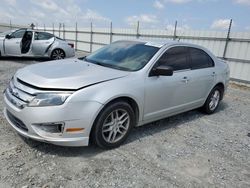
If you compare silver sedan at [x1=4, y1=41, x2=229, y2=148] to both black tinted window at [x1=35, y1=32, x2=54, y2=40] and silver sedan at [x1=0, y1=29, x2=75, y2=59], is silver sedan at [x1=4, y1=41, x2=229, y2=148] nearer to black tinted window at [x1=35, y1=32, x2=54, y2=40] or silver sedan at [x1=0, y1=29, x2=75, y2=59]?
silver sedan at [x1=0, y1=29, x2=75, y2=59]

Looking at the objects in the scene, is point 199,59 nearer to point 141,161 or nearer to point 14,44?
point 141,161

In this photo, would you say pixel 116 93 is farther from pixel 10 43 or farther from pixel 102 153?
pixel 10 43

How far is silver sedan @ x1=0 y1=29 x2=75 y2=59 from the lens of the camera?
10492 millimetres

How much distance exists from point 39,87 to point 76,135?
0.76m

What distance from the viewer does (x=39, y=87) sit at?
3.02 metres

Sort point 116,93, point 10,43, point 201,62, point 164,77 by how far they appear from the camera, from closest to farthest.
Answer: point 116,93 → point 164,77 → point 201,62 → point 10,43

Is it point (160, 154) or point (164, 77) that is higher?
point (164, 77)

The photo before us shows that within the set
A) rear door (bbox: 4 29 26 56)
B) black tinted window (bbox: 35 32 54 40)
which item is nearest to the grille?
rear door (bbox: 4 29 26 56)

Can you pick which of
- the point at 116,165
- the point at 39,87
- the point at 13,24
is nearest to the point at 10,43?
the point at 39,87

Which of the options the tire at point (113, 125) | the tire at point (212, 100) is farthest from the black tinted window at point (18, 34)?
the tire at point (113, 125)

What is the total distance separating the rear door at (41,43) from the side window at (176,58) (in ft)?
27.3

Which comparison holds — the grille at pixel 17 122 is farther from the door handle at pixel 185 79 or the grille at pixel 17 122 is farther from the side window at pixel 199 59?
the side window at pixel 199 59

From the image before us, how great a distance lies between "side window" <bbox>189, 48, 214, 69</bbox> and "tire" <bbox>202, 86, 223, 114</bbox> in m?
0.64

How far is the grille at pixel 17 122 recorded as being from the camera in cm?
310
